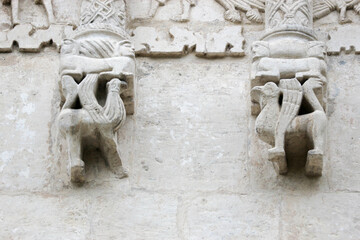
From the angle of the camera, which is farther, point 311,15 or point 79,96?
point 311,15

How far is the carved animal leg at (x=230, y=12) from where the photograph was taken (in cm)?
644

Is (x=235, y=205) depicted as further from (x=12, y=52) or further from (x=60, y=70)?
(x=12, y=52)

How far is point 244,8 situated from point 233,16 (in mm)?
80

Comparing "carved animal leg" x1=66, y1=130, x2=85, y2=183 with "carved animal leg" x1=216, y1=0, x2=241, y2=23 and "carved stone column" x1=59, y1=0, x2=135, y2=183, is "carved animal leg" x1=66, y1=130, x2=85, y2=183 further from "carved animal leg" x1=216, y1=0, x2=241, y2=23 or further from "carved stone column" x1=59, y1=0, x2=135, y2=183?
"carved animal leg" x1=216, y1=0, x2=241, y2=23

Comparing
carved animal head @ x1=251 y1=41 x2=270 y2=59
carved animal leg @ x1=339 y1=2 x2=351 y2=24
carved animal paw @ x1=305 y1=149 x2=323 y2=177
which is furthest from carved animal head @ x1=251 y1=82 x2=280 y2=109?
carved animal leg @ x1=339 y1=2 x2=351 y2=24

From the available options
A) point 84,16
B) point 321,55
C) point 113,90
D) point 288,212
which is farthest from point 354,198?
point 84,16

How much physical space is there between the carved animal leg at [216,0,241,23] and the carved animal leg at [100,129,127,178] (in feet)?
3.62

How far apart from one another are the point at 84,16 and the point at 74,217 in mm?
1108

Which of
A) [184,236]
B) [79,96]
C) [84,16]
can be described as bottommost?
[184,236]

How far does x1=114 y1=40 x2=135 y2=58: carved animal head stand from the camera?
235 inches

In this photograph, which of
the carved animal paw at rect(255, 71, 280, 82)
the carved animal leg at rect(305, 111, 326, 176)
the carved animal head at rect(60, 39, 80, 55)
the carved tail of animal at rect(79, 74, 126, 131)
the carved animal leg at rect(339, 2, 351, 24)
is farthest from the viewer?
the carved animal leg at rect(339, 2, 351, 24)

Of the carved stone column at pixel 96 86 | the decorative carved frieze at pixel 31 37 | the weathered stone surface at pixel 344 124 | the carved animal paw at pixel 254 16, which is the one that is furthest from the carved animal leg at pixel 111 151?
the carved animal paw at pixel 254 16

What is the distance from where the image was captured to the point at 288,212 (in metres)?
5.71

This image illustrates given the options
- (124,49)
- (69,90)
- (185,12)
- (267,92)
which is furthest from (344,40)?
(69,90)
